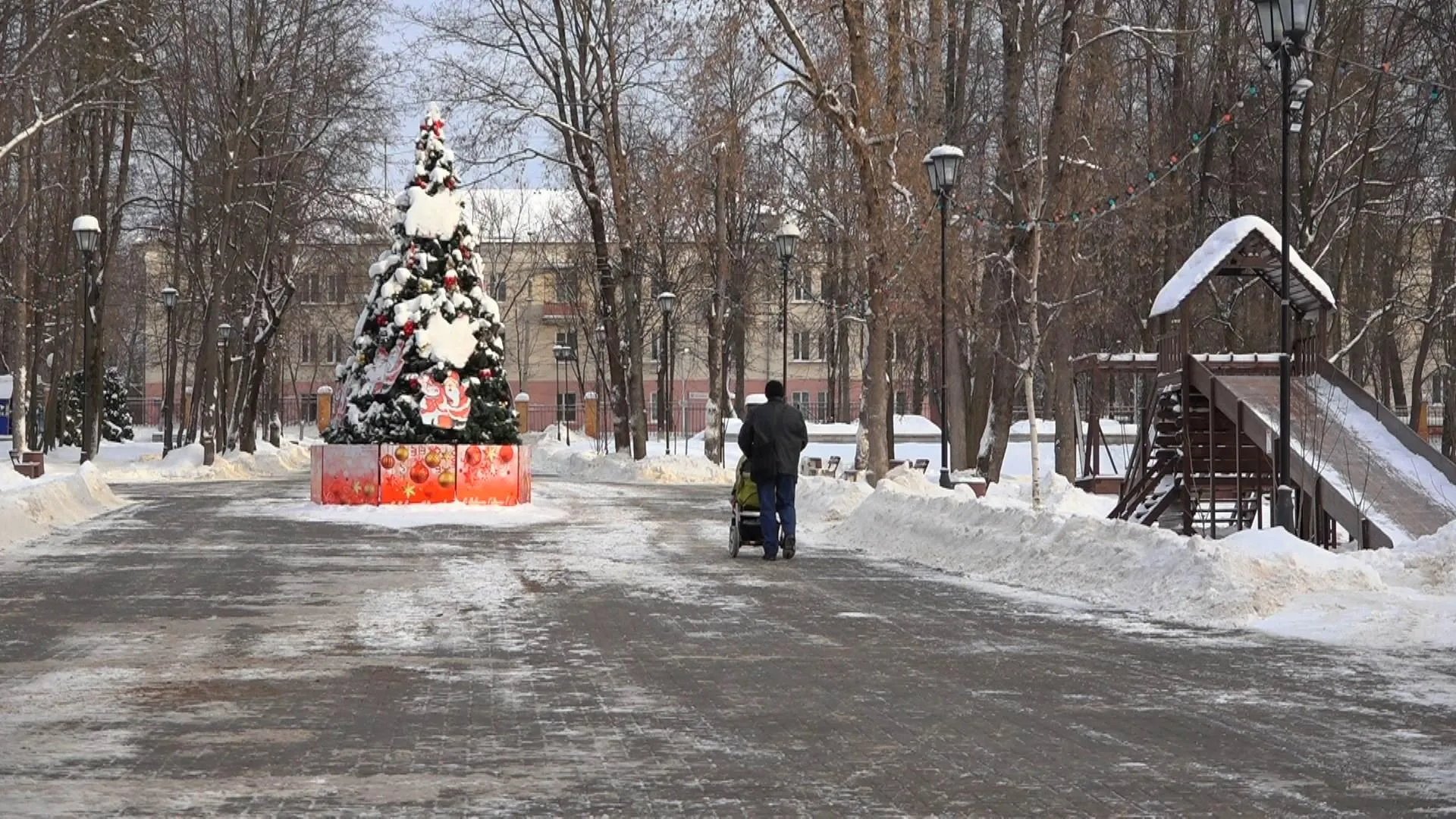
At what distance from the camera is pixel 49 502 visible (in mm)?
24828

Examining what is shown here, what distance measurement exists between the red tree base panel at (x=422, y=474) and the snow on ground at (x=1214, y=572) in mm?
8817

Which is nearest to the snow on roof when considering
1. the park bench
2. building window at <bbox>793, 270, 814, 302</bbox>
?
the park bench

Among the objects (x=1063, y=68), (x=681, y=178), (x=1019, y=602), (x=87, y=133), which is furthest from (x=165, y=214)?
(x=1019, y=602)

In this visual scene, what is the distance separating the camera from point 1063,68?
31375 mm

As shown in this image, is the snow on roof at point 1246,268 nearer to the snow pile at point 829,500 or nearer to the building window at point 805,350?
the snow pile at point 829,500

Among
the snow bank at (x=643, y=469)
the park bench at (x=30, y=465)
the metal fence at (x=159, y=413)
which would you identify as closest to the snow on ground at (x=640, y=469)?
the snow bank at (x=643, y=469)

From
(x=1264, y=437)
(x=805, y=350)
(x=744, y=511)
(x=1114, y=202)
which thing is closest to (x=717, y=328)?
(x=1114, y=202)

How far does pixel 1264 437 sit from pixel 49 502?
15.8m

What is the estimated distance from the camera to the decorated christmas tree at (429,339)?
1062 inches

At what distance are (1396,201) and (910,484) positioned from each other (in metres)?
20.6

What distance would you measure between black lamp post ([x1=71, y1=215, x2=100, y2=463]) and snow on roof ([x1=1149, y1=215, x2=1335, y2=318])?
21.7 metres

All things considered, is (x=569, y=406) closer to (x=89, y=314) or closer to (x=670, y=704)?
(x=89, y=314)

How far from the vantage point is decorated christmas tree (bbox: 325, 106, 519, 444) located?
2698 centimetres

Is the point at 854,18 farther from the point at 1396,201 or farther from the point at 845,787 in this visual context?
the point at 845,787
